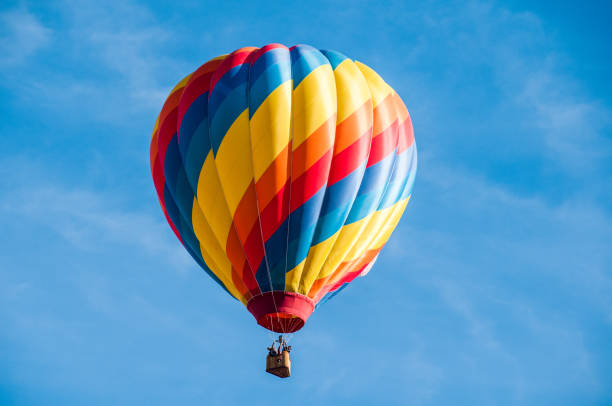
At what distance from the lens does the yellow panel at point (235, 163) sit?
66.0 feet

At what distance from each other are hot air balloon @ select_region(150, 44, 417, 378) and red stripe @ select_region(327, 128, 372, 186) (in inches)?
0.7

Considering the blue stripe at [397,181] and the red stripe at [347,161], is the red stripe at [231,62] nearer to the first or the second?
the red stripe at [347,161]

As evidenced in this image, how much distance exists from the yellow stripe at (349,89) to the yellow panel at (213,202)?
99.6 inches

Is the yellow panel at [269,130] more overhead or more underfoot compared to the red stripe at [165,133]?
more underfoot

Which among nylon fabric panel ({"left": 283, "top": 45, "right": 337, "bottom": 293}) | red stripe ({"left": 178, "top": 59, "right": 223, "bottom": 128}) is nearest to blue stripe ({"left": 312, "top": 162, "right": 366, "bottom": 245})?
nylon fabric panel ({"left": 283, "top": 45, "right": 337, "bottom": 293})

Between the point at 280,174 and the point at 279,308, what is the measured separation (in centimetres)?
239

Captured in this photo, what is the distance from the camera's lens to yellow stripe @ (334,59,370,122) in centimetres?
2078

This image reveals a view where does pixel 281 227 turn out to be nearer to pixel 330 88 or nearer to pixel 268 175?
pixel 268 175

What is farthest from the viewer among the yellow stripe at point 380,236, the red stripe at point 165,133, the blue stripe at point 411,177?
the blue stripe at point 411,177

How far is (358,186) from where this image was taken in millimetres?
20656

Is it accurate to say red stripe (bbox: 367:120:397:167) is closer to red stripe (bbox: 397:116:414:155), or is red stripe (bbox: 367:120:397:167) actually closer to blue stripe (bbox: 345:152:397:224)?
blue stripe (bbox: 345:152:397:224)

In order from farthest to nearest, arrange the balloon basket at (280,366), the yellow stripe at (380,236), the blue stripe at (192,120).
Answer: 1. the yellow stripe at (380,236)
2. the blue stripe at (192,120)
3. the balloon basket at (280,366)

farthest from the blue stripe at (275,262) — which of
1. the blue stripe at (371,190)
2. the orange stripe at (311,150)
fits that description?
the blue stripe at (371,190)

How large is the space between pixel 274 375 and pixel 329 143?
4.29 metres
